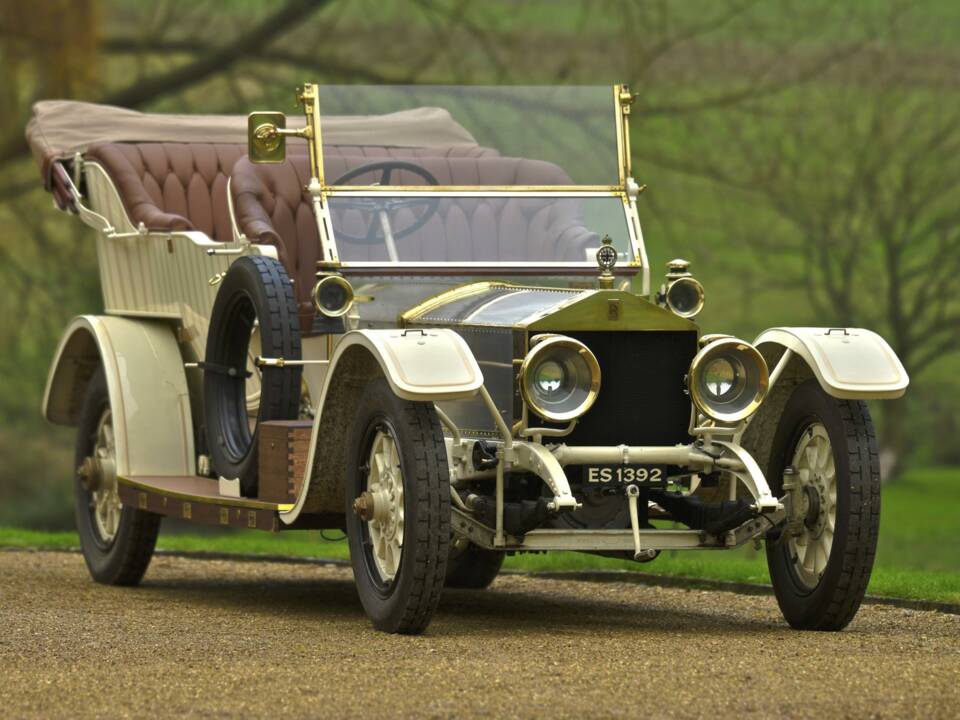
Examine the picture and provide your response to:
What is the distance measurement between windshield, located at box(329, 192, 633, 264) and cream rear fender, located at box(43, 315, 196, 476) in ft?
4.64

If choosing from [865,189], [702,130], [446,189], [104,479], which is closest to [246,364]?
[446,189]

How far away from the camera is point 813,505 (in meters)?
7.46

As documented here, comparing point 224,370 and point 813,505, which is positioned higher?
point 224,370

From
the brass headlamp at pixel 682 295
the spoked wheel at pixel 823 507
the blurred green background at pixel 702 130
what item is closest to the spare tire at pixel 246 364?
the brass headlamp at pixel 682 295

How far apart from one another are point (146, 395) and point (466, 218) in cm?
186

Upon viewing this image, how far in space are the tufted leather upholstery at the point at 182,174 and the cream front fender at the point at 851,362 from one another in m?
4.00

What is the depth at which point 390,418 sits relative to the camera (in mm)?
7078

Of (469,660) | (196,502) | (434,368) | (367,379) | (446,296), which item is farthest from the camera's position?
(196,502)

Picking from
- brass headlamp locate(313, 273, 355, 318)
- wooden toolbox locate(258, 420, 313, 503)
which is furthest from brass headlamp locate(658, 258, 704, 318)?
wooden toolbox locate(258, 420, 313, 503)

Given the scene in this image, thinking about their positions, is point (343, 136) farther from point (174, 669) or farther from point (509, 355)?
point (174, 669)

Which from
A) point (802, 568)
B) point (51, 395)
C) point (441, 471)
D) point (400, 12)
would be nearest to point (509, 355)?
point (441, 471)

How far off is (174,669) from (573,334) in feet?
6.72

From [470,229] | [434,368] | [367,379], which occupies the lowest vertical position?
[367,379]

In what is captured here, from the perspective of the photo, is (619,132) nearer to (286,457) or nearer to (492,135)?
(492,135)
